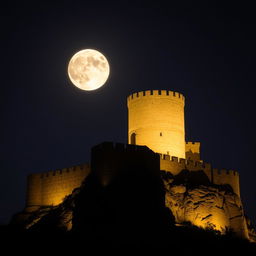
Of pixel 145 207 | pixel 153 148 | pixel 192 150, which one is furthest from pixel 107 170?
pixel 192 150

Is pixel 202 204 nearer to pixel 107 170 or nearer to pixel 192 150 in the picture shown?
pixel 107 170

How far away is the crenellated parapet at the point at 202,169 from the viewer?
5072 cm

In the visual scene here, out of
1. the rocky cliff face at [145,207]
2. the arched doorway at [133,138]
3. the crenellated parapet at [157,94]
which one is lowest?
the rocky cliff face at [145,207]

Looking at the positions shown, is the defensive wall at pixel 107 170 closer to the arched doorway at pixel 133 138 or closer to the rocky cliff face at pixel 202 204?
the rocky cliff face at pixel 202 204

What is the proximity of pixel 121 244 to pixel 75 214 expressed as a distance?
358cm

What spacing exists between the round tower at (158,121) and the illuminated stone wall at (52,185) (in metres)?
4.80

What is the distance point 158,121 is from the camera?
174 feet

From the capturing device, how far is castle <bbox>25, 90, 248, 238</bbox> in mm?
51281

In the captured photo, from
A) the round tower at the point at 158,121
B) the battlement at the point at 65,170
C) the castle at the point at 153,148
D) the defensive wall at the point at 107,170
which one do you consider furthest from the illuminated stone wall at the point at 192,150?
the battlement at the point at 65,170

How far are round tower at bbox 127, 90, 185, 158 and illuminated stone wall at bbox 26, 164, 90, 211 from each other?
4.80 metres

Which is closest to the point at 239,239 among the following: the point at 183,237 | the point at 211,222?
the point at 211,222

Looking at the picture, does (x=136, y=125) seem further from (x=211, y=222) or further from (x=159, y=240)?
(x=159, y=240)

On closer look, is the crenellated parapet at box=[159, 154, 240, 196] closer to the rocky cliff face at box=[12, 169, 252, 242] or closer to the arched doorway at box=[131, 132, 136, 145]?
the rocky cliff face at box=[12, 169, 252, 242]

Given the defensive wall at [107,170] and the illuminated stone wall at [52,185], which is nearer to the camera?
the defensive wall at [107,170]
